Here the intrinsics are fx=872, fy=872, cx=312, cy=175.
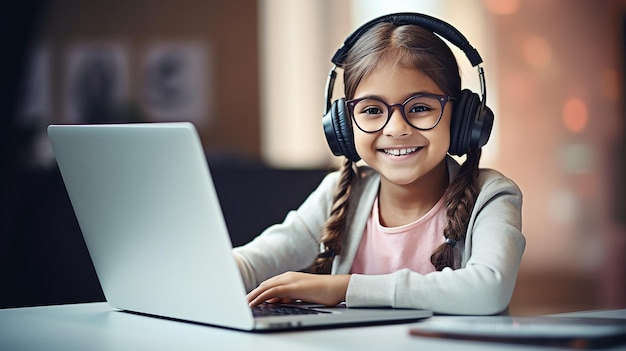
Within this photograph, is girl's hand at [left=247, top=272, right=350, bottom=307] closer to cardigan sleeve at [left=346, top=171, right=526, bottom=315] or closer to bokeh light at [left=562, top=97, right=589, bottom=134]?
cardigan sleeve at [left=346, top=171, right=526, bottom=315]

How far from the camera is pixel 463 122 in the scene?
1.34 meters

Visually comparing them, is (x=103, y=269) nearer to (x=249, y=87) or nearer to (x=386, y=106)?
(x=386, y=106)

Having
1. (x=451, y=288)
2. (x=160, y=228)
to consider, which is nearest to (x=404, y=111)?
(x=451, y=288)

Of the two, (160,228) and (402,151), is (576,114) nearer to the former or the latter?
(402,151)

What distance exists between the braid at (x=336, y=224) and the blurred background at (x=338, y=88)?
2.73m

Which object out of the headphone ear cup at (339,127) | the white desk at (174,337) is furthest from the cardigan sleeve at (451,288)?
the headphone ear cup at (339,127)

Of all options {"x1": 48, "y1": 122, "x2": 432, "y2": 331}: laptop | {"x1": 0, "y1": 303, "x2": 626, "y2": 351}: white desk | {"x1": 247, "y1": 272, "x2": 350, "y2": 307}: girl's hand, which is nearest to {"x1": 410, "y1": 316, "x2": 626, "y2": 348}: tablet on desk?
{"x1": 0, "y1": 303, "x2": 626, "y2": 351}: white desk

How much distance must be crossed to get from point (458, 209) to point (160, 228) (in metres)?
0.54

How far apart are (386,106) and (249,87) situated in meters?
3.54

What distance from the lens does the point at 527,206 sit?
16.5 ft

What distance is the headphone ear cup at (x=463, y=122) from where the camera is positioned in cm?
133

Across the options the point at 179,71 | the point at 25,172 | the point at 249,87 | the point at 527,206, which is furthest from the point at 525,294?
the point at 25,172

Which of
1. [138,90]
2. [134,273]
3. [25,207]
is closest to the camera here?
[134,273]

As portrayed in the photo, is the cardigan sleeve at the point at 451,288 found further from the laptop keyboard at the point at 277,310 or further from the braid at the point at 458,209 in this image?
the braid at the point at 458,209
